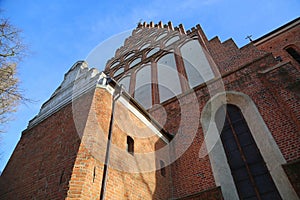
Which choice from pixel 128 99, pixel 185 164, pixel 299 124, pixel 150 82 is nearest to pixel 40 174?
pixel 128 99

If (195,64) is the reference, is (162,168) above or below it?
below

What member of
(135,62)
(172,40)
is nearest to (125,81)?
(135,62)

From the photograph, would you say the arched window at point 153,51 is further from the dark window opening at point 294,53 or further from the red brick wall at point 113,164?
the red brick wall at point 113,164

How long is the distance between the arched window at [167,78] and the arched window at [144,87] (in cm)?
65

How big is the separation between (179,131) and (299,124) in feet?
12.4

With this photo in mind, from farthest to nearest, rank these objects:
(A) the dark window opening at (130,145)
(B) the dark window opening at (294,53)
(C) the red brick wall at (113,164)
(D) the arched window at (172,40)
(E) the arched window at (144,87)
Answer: (D) the arched window at (172,40), (E) the arched window at (144,87), (B) the dark window opening at (294,53), (A) the dark window opening at (130,145), (C) the red brick wall at (113,164)

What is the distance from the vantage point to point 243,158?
19.1 ft

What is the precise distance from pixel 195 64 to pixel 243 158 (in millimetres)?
5560

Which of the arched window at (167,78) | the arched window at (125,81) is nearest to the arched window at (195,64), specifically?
the arched window at (167,78)

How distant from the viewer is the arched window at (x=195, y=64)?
29.3 feet

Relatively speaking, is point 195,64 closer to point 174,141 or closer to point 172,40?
point 174,141

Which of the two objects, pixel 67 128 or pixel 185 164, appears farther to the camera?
pixel 185 164

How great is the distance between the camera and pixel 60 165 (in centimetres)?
421

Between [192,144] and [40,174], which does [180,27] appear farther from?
[40,174]
